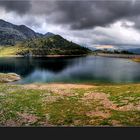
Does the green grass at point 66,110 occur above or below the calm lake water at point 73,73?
above

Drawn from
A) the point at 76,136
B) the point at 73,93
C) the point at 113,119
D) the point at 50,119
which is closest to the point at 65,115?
the point at 50,119

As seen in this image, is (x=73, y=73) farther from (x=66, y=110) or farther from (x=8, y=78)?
(x=66, y=110)

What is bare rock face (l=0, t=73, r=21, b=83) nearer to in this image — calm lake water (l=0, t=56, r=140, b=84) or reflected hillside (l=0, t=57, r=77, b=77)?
calm lake water (l=0, t=56, r=140, b=84)

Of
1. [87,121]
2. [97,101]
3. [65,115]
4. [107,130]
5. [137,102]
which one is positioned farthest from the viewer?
[97,101]

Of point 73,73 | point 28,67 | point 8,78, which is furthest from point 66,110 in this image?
point 28,67

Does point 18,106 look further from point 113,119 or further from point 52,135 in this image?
point 52,135

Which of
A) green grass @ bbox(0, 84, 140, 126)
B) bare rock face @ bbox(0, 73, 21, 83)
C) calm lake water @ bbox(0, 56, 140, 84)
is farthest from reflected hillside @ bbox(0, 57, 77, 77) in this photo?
green grass @ bbox(0, 84, 140, 126)

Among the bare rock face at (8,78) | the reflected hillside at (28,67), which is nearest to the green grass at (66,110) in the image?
the bare rock face at (8,78)

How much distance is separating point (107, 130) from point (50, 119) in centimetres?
1087

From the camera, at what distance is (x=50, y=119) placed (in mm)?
25828

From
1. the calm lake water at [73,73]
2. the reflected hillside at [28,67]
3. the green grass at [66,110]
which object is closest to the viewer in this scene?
the green grass at [66,110]

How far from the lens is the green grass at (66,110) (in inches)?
976

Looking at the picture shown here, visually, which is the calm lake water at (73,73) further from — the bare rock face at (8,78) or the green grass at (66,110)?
the green grass at (66,110)

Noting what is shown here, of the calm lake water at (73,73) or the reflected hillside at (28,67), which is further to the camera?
the reflected hillside at (28,67)
